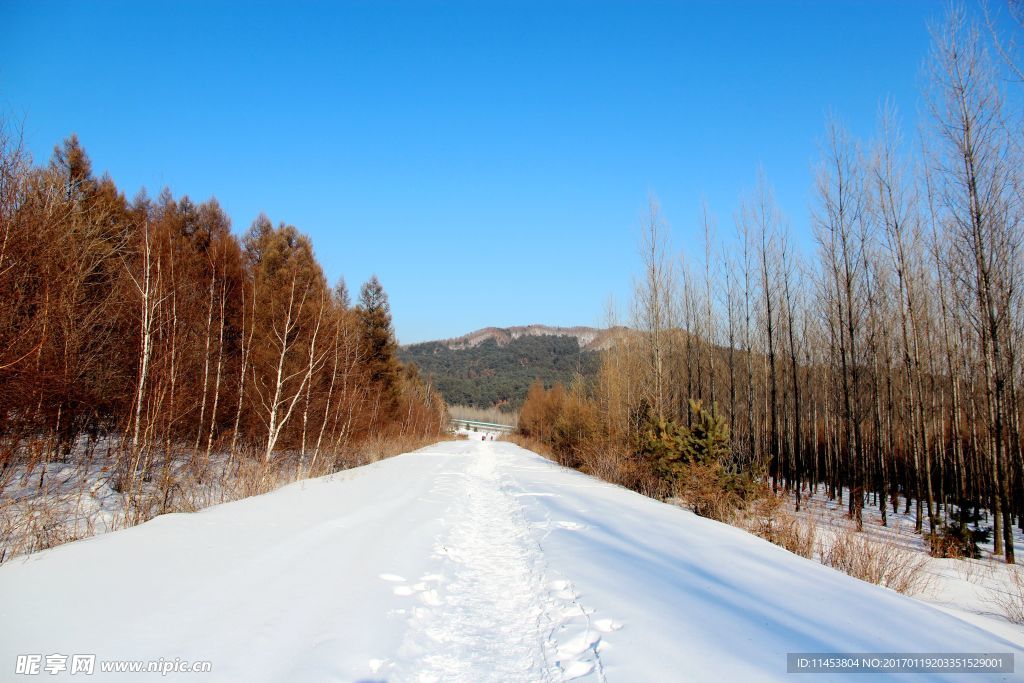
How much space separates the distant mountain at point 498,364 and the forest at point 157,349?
90570 millimetres

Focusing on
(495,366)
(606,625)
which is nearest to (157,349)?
(606,625)

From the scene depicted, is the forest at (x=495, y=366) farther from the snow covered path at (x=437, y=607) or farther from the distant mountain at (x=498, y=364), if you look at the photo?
the snow covered path at (x=437, y=607)

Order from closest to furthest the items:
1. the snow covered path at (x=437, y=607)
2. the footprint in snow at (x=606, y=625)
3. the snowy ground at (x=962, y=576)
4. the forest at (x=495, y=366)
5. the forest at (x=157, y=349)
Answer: the snow covered path at (x=437, y=607)
the footprint in snow at (x=606, y=625)
the snowy ground at (x=962, y=576)
the forest at (x=157, y=349)
the forest at (x=495, y=366)

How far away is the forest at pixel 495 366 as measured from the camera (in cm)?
12936

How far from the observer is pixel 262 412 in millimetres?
15938

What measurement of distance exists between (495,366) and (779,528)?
15788cm

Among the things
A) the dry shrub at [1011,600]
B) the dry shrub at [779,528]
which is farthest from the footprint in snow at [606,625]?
the dry shrub at [1011,600]

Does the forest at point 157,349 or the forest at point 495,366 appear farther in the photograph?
the forest at point 495,366

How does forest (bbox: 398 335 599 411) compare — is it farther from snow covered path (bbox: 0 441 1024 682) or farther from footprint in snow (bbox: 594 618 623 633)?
footprint in snow (bbox: 594 618 623 633)

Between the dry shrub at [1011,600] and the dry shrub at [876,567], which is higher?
the dry shrub at [876,567]

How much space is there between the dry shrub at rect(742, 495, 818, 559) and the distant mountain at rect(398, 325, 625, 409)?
9801cm

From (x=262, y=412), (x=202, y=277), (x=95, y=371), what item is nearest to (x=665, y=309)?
(x=262, y=412)

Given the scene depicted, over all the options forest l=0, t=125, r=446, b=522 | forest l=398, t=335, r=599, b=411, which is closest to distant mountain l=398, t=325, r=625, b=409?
forest l=398, t=335, r=599, b=411

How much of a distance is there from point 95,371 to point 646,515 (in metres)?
14.5
